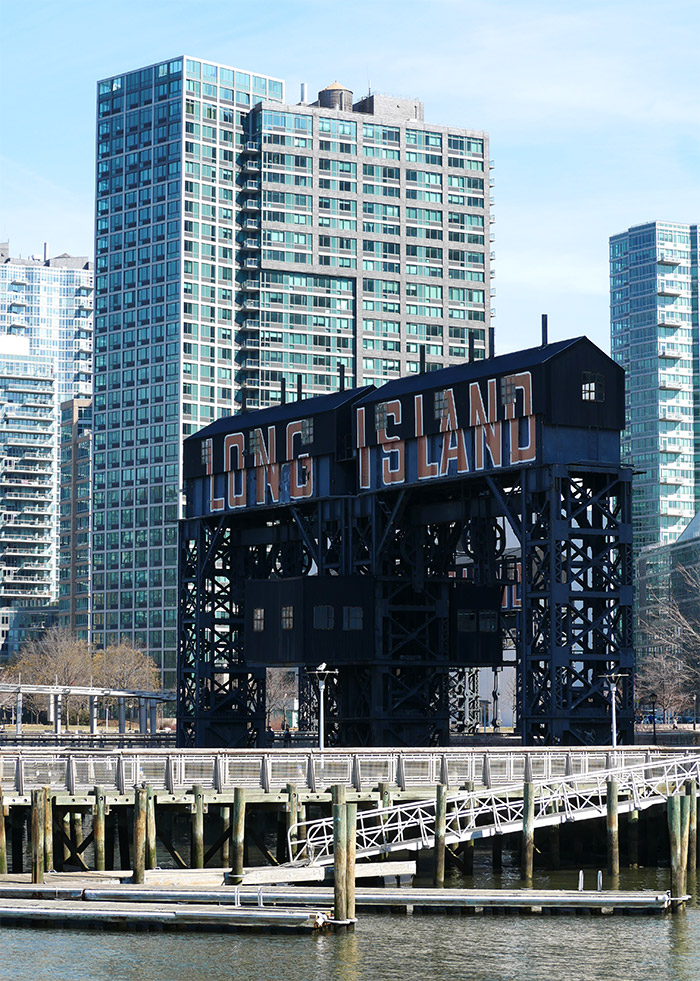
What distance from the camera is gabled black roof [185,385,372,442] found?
97188mm

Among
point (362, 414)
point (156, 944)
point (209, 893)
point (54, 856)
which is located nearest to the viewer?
point (156, 944)

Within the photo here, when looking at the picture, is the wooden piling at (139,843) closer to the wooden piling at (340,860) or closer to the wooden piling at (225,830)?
the wooden piling at (225,830)

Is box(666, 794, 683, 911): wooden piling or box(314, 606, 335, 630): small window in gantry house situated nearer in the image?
box(666, 794, 683, 911): wooden piling

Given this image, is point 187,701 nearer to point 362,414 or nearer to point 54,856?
point 362,414

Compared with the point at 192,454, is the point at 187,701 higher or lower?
lower

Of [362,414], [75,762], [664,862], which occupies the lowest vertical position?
[664,862]

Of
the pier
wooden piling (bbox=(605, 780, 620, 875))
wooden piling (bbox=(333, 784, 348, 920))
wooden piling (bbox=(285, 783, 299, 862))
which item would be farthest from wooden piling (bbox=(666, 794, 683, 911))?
wooden piling (bbox=(285, 783, 299, 862))

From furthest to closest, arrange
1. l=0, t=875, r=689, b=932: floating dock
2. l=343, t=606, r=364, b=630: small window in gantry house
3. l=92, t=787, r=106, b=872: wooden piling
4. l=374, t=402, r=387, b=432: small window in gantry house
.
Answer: l=374, t=402, r=387, b=432: small window in gantry house, l=343, t=606, r=364, b=630: small window in gantry house, l=92, t=787, r=106, b=872: wooden piling, l=0, t=875, r=689, b=932: floating dock

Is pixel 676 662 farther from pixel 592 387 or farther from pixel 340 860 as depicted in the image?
pixel 340 860

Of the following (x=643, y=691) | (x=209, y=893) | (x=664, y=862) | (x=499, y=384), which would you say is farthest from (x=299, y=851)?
(x=643, y=691)

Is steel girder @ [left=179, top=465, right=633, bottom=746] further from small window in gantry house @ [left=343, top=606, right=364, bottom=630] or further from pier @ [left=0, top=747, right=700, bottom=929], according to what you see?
pier @ [left=0, top=747, right=700, bottom=929]

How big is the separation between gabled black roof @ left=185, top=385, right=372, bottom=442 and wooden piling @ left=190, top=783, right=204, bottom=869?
38556 millimetres

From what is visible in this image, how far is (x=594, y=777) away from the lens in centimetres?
6391

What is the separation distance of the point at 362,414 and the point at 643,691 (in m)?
98.3
